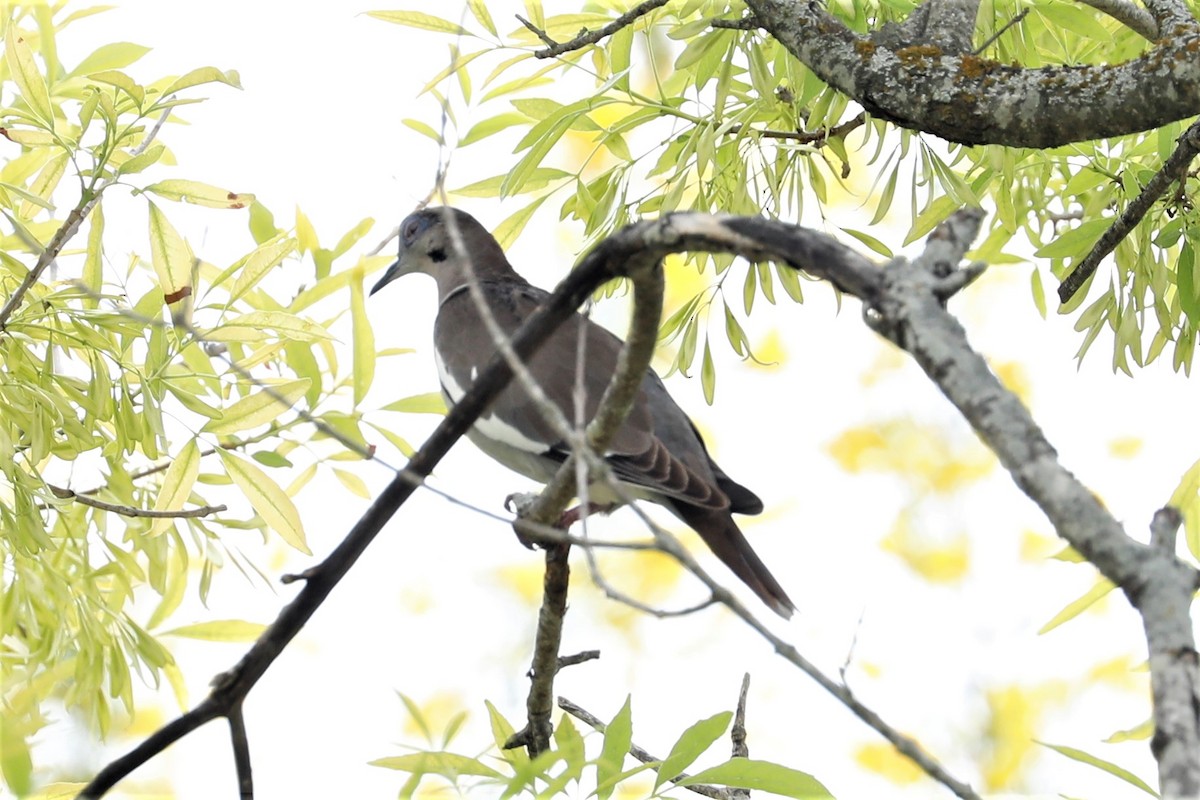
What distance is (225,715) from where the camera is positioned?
130cm

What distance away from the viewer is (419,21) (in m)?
2.16

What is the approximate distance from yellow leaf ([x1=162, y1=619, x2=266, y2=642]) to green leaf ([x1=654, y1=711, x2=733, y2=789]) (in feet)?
3.50

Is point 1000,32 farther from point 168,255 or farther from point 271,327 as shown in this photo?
point 168,255

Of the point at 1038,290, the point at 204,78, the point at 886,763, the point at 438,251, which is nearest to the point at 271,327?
the point at 204,78

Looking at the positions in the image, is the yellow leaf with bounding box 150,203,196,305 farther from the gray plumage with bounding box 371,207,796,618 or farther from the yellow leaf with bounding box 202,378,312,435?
the gray plumage with bounding box 371,207,796,618

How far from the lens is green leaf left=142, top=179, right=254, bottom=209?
2.09 metres

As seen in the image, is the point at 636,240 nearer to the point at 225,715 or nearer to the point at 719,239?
the point at 719,239

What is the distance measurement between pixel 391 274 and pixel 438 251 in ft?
0.68

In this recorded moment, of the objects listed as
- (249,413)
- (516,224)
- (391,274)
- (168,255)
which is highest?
(391,274)

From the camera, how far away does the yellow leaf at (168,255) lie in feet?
6.94

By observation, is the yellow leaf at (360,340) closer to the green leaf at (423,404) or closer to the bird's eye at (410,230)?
the green leaf at (423,404)

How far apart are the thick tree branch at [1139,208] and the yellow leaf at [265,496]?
1.33 metres

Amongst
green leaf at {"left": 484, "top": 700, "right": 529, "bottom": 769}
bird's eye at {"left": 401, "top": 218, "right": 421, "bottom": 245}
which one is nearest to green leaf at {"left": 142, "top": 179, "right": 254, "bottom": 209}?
green leaf at {"left": 484, "top": 700, "right": 529, "bottom": 769}

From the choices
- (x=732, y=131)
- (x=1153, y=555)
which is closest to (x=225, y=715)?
(x=1153, y=555)
